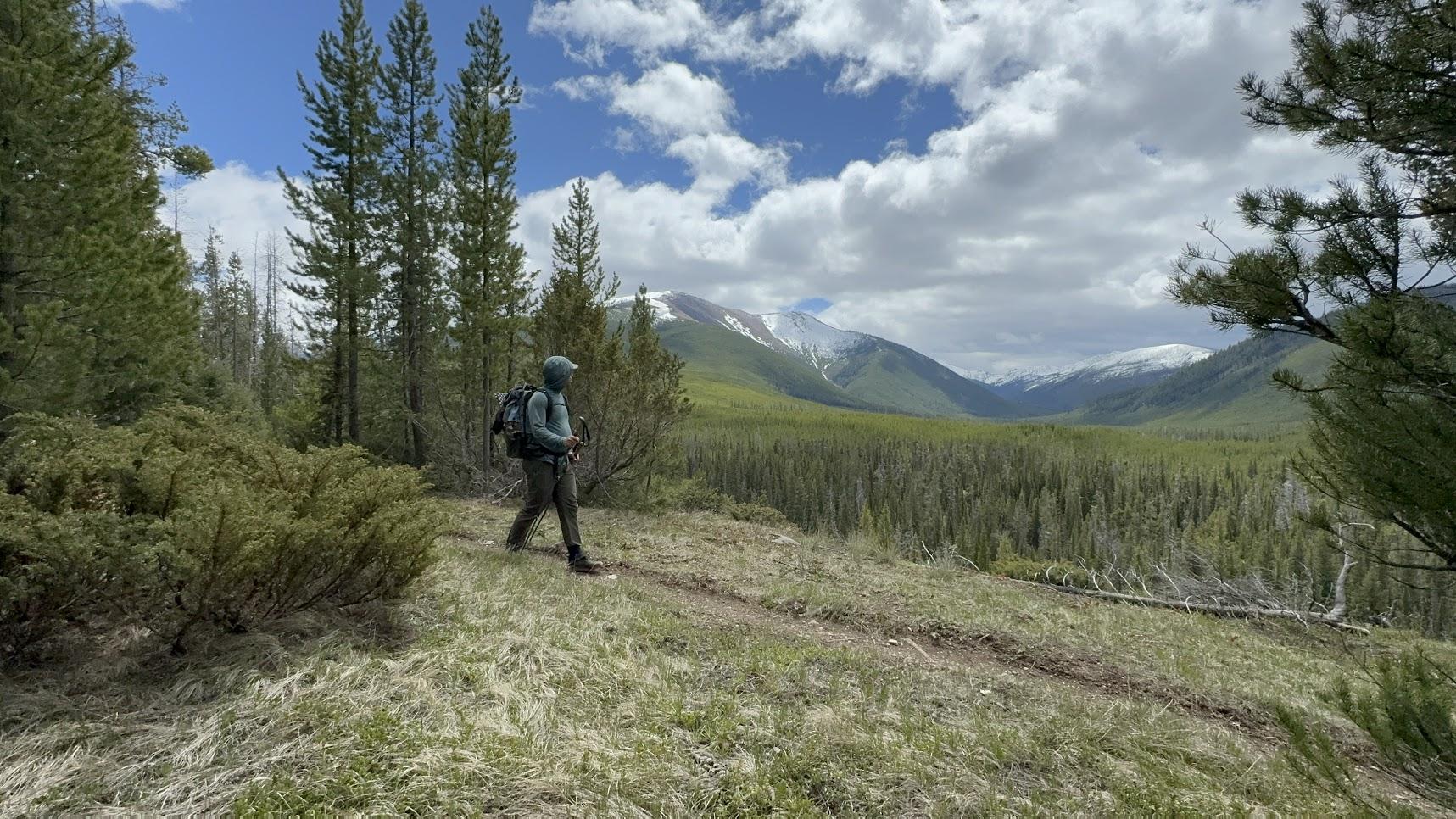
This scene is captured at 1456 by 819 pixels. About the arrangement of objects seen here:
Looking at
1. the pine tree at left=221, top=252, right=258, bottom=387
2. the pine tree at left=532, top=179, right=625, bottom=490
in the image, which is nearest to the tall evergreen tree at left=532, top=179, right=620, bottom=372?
the pine tree at left=532, top=179, right=625, bottom=490

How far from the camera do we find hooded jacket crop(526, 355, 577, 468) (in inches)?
309

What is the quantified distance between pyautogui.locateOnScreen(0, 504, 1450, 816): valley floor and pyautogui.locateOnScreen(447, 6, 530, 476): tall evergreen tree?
12.4 m

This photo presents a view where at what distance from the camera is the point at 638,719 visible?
148 inches

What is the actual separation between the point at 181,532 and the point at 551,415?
482 cm

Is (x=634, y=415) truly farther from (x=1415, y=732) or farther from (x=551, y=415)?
(x=1415, y=732)

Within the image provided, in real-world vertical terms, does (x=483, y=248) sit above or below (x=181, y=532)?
above

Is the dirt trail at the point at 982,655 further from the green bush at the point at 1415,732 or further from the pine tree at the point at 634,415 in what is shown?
the pine tree at the point at 634,415

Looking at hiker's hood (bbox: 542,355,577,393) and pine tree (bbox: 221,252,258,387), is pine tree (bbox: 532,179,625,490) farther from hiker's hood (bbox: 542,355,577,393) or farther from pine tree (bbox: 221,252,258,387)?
pine tree (bbox: 221,252,258,387)

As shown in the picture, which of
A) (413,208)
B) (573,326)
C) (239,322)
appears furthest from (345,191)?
(239,322)

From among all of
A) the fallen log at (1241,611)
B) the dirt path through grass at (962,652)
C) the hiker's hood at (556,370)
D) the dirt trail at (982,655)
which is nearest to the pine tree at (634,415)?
the hiker's hood at (556,370)

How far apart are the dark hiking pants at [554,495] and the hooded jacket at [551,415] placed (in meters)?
0.15

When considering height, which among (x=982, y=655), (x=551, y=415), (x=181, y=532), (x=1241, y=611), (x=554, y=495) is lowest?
(x=1241, y=611)

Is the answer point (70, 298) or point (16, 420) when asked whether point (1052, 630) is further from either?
point (70, 298)

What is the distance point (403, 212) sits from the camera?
68.7 ft
